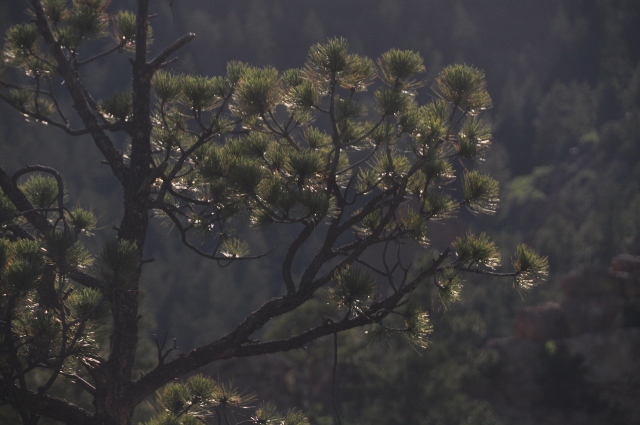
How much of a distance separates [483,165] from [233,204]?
12.3m

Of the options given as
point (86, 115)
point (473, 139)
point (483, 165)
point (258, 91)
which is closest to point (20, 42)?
point (86, 115)

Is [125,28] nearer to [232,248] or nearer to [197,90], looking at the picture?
[197,90]

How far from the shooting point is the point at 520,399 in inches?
515

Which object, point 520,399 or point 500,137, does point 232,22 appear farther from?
point 520,399

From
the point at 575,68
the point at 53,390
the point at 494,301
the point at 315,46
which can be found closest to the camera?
the point at 315,46

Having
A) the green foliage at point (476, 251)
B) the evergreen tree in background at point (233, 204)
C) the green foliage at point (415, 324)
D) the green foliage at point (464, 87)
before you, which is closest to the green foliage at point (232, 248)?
the evergreen tree in background at point (233, 204)

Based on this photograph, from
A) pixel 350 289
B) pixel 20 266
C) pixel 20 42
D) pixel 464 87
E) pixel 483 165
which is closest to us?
pixel 20 266

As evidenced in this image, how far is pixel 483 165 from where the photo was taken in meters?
13.7

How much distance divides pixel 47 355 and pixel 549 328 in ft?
43.4

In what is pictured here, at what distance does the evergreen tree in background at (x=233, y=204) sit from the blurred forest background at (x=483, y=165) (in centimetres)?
684

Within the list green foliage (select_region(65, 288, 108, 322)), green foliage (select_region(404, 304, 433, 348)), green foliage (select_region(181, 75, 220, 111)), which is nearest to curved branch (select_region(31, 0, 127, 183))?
green foliage (select_region(181, 75, 220, 111))

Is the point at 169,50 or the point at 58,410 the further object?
the point at 169,50

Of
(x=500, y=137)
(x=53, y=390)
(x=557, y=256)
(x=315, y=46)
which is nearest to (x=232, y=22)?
(x=500, y=137)

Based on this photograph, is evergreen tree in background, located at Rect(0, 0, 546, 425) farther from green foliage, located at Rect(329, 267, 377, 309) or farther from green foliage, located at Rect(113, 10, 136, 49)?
green foliage, located at Rect(113, 10, 136, 49)
